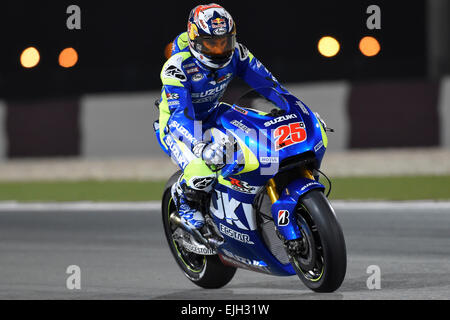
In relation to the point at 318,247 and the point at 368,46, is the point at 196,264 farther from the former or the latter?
the point at 368,46

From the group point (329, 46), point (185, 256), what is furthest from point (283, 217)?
point (329, 46)

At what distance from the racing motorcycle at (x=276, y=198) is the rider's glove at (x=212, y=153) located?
0.15 feet

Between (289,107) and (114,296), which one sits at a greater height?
(289,107)

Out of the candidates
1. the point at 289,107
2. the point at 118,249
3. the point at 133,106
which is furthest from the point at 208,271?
the point at 133,106

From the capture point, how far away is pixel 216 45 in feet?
21.9

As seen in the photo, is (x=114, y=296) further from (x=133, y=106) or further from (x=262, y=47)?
(x=262, y=47)

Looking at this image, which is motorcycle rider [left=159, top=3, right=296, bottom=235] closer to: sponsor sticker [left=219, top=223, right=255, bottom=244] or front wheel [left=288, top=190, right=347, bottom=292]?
sponsor sticker [left=219, top=223, right=255, bottom=244]

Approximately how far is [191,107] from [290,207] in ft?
3.72

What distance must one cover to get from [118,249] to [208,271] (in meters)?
2.14

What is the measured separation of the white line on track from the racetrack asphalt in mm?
35

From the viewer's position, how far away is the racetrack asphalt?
696 cm

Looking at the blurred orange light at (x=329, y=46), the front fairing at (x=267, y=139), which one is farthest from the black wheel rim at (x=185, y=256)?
the blurred orange light at (x=329, y=46)

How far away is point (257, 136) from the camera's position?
6199 mm

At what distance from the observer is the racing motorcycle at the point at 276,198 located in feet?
19.8
